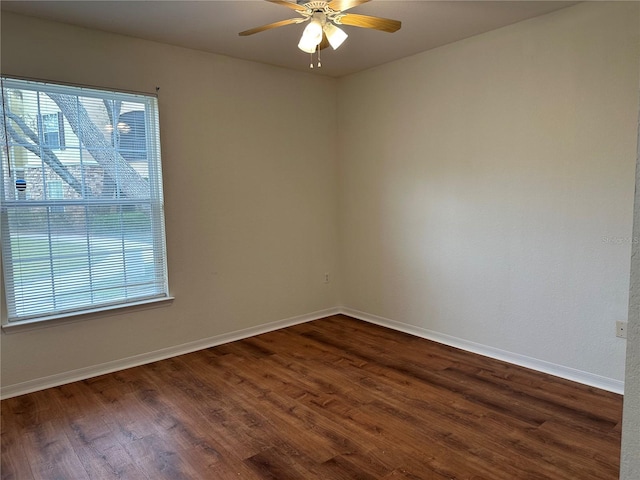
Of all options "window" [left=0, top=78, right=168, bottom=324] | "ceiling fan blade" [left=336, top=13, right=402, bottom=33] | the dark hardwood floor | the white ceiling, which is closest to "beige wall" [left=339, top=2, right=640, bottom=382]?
the white ceiling

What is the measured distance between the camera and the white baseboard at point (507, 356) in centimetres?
293

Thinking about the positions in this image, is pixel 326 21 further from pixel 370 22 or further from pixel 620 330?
pixel 620 330

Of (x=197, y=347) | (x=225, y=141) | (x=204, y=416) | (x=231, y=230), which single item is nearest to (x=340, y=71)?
(x=225, y=141)

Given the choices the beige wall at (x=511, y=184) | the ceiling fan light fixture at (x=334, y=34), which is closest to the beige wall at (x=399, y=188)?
the beige wall at (x=511, y=184)

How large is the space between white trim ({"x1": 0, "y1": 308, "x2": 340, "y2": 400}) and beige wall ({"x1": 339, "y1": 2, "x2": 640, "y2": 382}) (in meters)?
1.02

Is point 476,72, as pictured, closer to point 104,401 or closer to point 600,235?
point 600,235

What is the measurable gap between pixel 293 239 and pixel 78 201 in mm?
1970

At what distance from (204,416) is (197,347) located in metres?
1.19

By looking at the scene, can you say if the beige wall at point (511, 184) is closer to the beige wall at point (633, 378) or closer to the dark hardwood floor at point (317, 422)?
the dark hardwood floor at point (317, 422)

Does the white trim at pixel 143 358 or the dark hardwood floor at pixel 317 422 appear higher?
the white trim at pixel 143 358

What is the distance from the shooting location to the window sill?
294cm

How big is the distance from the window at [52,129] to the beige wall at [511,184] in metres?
2.66

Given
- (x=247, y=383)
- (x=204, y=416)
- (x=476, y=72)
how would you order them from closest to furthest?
(x=204, y=416) < (x=247, y=383) < (x=476, y=72)

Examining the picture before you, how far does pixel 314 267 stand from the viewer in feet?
15.1
